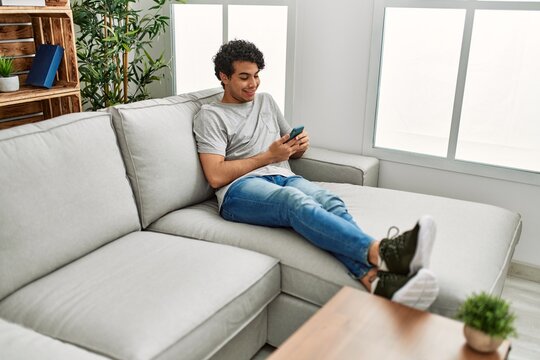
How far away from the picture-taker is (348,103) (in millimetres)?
2840

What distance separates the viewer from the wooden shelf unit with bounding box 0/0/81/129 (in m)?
2.46

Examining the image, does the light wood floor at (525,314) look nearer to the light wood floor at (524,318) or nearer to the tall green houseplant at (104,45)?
the light wood floor at (524,318)

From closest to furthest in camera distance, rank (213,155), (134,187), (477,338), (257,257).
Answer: (477,338) → (257,257) → (134,187) → (213,155)

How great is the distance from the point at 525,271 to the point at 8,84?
2.61 meters

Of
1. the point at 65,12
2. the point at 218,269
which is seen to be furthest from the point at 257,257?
the point at 65,12

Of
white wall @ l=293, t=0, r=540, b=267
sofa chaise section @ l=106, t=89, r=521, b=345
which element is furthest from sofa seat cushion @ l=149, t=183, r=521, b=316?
white wall @ l=293, t=0, r=540, b=267

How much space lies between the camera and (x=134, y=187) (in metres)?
2.07

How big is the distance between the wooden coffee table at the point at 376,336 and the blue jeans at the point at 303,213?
271 mm

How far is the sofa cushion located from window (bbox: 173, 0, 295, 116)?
2.03 m

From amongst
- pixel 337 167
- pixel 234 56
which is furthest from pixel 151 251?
pixel 337 167

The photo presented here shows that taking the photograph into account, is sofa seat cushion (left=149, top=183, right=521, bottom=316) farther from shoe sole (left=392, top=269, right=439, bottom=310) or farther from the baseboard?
the baseboard

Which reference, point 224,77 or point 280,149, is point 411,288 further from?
point 224,77

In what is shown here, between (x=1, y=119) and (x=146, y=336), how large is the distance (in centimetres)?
176

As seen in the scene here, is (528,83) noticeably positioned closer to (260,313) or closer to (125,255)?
(260,313)
